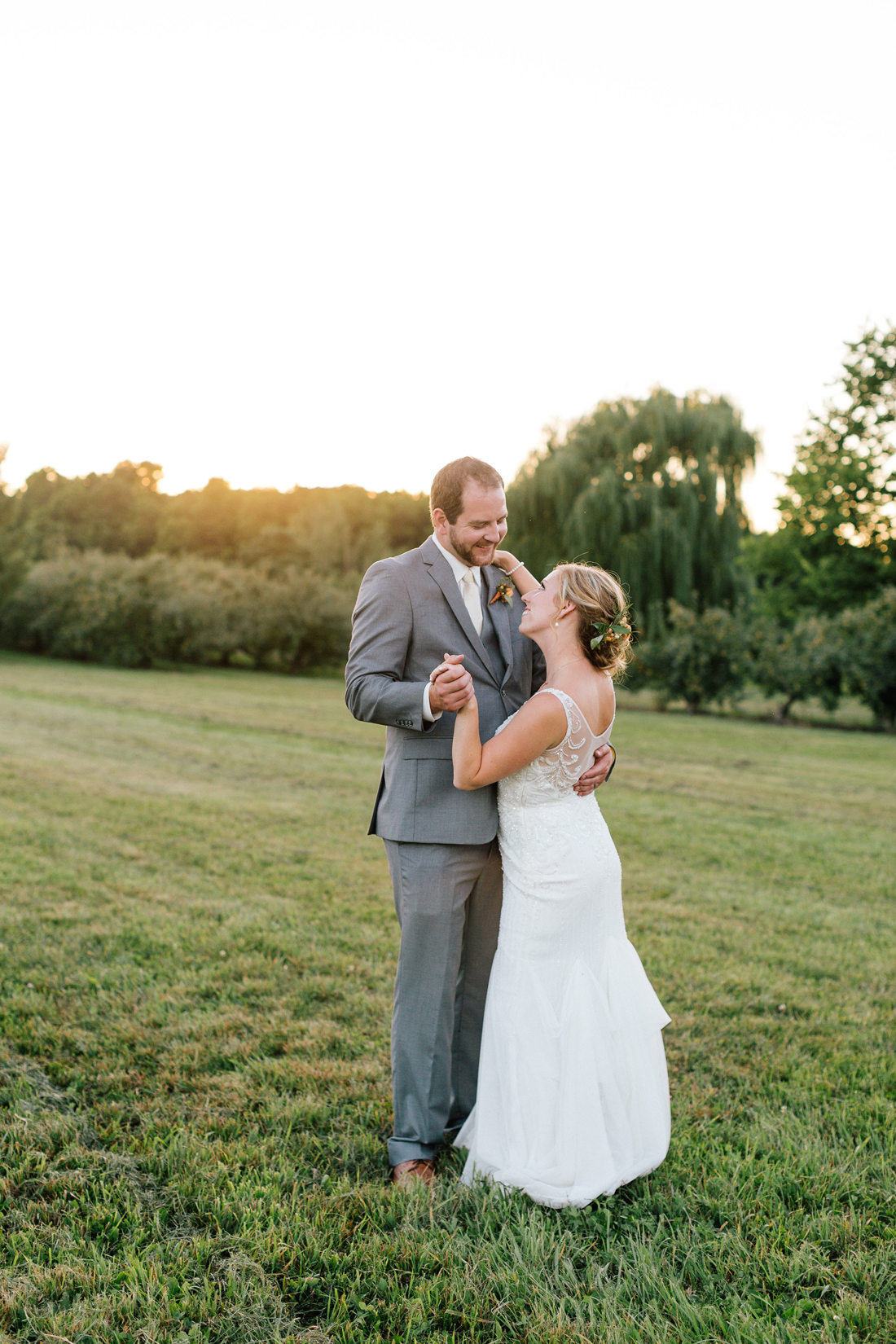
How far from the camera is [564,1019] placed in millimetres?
2889

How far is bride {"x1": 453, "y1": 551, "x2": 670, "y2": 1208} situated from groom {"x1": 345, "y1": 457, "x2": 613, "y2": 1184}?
0.12 metres

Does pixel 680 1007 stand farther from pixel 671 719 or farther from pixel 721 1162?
pixel 671 719

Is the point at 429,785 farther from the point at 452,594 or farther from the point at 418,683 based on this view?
the point at 452,594

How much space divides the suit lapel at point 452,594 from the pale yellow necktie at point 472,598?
57 mm

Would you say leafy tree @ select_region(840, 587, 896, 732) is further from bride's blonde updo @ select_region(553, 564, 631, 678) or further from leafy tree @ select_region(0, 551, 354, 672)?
bride's blonde updo @ select_region(553, 564, 631, 678)

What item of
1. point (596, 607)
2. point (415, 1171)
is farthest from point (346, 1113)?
point (596, 607)

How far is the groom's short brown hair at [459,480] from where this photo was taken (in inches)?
119

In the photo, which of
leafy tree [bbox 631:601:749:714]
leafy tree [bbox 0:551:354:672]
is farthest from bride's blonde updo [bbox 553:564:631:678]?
leafy tree [bbox 0:551:354:672]

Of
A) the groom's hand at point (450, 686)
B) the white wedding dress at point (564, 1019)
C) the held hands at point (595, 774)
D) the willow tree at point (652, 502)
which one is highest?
the willow tree at point (652, 502)

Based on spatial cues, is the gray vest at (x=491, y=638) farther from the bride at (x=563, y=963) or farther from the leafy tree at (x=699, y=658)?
the leafy tree at (x=699, y=658)

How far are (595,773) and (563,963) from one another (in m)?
0.63

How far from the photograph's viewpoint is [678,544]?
73.8 ft

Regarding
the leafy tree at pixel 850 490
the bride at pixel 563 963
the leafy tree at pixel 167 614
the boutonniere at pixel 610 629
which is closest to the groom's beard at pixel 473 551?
the bride at pixel 563 963

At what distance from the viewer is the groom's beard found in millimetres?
3092
